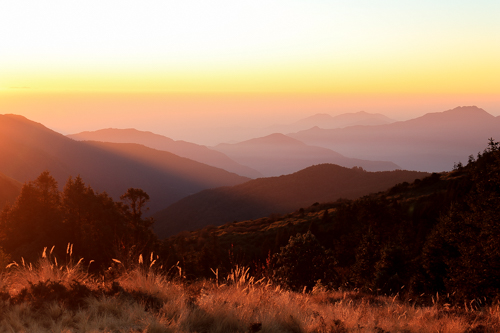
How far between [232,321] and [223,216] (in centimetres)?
17561

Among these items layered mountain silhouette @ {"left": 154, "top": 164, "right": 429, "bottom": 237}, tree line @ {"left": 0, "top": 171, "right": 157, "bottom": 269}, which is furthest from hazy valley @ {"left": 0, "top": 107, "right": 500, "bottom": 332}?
layered mountain silhouette @ {"left": 154, "top": 164, "right": 429, "bottom": 237}

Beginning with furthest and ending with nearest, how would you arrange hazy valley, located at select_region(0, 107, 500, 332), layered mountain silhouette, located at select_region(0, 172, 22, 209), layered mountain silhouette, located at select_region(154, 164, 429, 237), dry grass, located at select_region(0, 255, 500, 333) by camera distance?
1. layered mountain silhouette, located at select_region(154, 164, 429, 237)
2. layered mountain silhouette, located at select_region(0, 172, 22, 209)
3. hazy valley, located at select_region(0, 107, 500, 332)
4. dry grass, located at select_region(0, 255, 500, 333)

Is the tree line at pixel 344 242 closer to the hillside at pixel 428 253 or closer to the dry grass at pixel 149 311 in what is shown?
the hillside at pixel 428 253

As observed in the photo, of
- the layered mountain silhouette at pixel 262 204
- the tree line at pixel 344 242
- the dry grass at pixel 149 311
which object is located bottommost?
the layered mountain silhouette at pixel 262 204

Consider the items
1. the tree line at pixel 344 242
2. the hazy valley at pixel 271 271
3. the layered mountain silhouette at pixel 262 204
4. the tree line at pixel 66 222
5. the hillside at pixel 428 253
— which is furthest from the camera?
the layered mountain silhouette at pixel 262 204

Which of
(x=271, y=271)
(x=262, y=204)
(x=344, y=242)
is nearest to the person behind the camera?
(x=271, y=271)

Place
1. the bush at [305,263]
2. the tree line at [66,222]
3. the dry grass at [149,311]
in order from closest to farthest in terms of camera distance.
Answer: the dry grass at [149,311]
the bush at [305,263]
the tree line at [66,222]

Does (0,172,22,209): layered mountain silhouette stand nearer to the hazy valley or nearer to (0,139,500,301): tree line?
the hazy valley

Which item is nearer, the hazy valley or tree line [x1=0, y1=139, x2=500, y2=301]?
the hazy valley

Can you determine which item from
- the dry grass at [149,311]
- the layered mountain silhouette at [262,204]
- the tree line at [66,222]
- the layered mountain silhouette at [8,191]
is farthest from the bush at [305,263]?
the layered mountain silhouette at [262,204]

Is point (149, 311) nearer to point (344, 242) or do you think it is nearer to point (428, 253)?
point (428, 253)

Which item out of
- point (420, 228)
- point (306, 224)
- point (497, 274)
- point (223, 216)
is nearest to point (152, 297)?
point (497, 274)

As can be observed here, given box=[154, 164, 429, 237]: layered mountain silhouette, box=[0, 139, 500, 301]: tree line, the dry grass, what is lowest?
box=[154, 164, 429, 237]: layered mountain silhouette

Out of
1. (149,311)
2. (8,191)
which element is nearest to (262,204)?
(8,191)
